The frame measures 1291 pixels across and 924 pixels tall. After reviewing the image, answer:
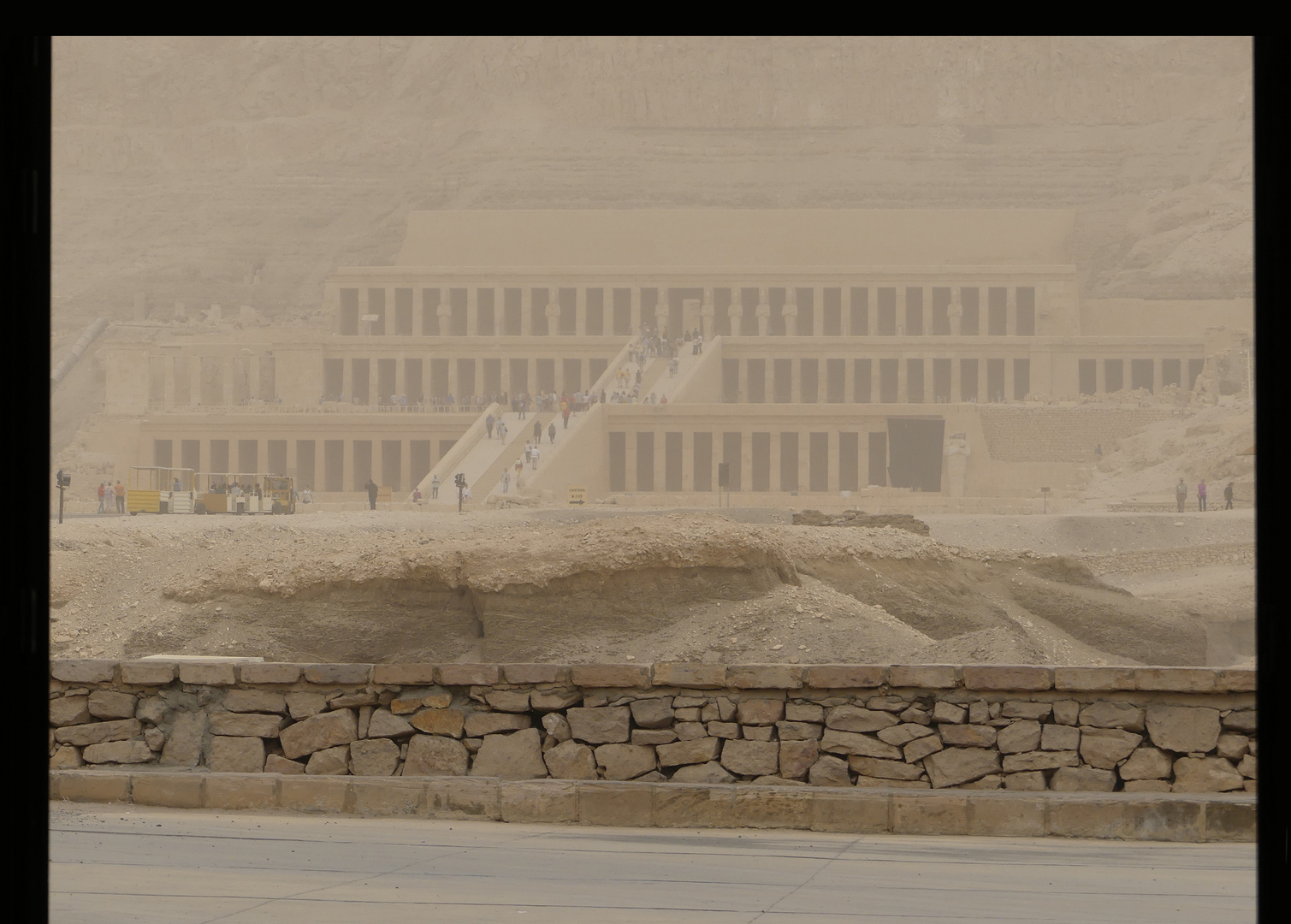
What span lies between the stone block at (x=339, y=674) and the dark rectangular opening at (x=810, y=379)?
172 ft

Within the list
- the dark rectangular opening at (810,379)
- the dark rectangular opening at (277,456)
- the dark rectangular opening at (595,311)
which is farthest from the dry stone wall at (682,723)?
the dark rectangular opening at (595,311)

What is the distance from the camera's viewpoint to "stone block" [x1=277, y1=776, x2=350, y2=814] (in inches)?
312

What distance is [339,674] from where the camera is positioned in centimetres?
819

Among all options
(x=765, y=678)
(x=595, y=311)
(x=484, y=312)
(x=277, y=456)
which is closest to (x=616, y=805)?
(x=765, y=678)

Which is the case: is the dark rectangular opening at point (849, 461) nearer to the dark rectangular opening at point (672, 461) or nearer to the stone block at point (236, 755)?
the dark rectangular opening at point (672, 461)

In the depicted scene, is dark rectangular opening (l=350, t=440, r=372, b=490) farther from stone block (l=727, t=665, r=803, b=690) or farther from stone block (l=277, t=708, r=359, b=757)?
stone block (l=727, t=665, r=803, b=690)

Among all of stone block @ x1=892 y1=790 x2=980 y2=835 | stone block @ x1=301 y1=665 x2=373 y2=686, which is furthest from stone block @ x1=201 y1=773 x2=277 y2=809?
stone block @ x1=892 y1=790 x2=980 y2=835

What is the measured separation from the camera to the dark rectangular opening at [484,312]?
66.8m

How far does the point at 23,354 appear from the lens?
2.56 metres

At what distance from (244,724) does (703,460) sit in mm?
43453

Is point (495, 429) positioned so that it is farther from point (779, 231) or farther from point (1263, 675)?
point (1263, 675)

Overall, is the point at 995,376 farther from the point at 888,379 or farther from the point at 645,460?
the point at 645,460

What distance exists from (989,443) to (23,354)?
5095 centimetres

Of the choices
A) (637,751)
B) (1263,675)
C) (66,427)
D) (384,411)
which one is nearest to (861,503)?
(384,411)
